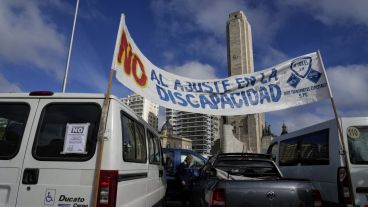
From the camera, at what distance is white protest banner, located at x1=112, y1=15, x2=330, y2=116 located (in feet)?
21.9

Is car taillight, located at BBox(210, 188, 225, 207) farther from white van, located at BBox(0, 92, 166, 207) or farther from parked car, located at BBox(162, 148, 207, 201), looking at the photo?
parked car, located at BBox(162, 148, 207, 201)

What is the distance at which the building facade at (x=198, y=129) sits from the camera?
551 feet

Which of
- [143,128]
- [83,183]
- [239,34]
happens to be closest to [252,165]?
[143,128]

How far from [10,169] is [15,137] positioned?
0.35m

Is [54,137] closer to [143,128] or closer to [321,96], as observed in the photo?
[143,128]

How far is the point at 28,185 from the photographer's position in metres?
3.48

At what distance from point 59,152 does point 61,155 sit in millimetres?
41

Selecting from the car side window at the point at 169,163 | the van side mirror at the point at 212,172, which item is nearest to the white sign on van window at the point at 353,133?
the van side mirror at the point at 212,172

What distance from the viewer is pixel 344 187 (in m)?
5.88

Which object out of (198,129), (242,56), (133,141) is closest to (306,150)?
(133,141)

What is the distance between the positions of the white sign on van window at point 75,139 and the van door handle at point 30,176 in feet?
1.10

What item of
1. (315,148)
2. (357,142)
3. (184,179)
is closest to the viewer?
(357,142)

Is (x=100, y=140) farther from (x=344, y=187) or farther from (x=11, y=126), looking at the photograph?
(x=344, y=187)

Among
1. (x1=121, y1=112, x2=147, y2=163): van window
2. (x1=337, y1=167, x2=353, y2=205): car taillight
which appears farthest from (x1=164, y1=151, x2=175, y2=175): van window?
(x1=337, y1=167, x2=353, y2=205): car taillight
